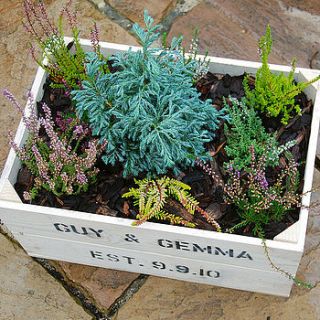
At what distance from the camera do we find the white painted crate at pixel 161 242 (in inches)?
79.4

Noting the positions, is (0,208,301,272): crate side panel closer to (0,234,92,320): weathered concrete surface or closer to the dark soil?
the dark soil

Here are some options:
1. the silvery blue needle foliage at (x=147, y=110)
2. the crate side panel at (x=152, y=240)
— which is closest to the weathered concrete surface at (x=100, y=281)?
the crate side panel at (x=152, y=240)

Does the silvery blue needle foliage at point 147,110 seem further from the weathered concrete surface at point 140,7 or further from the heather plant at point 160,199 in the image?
the weathered concrete surface at point 140,7

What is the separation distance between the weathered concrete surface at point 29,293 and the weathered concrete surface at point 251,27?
4.26 ft

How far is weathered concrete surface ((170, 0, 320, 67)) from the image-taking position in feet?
9.75

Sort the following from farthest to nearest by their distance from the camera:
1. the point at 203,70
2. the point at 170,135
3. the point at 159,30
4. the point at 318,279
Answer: the point at 159,30, the point at 318,279, the point at 203,70, the point at 170,135

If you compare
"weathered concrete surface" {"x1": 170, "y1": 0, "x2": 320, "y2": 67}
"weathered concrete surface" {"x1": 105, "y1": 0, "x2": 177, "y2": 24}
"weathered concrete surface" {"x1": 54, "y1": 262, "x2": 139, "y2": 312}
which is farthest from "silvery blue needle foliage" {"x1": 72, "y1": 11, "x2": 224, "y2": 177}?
"weathered concrete surface" {"x1": 105, "y1": 0, "x2": 177, "y2": 24}

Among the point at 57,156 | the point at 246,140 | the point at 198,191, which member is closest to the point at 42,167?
the point at 57,156

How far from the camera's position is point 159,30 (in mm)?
3037

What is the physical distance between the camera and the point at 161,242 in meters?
2.11

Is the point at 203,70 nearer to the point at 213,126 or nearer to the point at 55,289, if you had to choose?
the point at 213,126

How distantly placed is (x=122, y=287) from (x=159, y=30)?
50.2 inches

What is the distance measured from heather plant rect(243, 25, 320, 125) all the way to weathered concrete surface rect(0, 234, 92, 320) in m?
1.10

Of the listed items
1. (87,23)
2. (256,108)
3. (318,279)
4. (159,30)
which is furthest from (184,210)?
(87,23)
